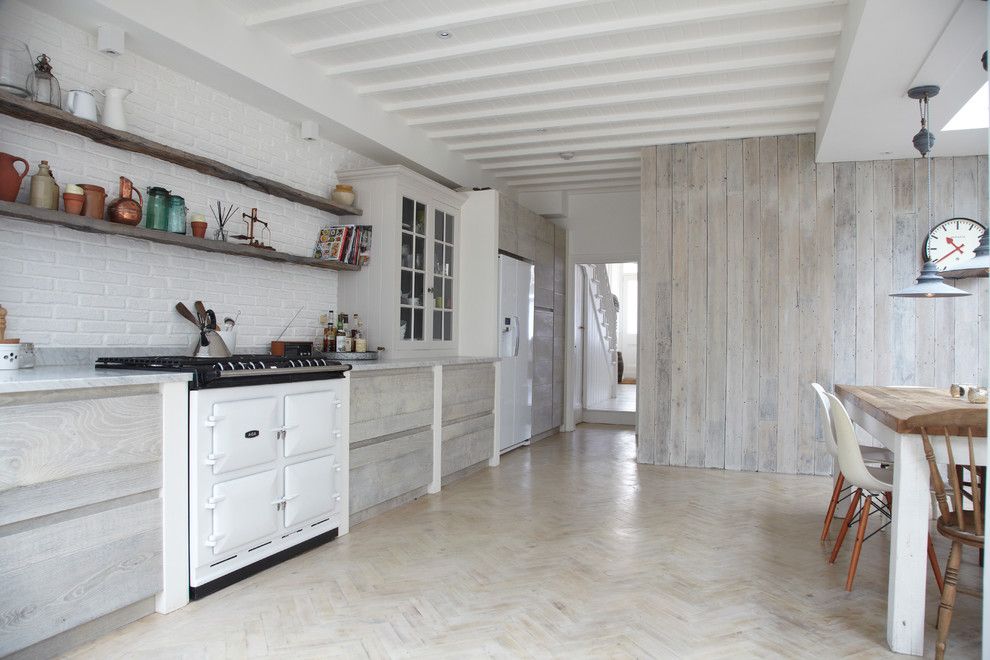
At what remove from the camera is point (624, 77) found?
4391 millimetres

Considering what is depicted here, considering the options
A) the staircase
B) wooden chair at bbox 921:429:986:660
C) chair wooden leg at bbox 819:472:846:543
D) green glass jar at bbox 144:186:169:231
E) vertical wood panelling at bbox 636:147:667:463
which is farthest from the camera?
the staircase

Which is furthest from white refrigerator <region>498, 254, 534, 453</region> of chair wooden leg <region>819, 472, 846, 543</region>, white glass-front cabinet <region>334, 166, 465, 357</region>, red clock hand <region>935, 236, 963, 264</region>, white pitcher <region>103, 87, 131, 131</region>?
red clock hand <region>935, 236, 963, 264</region>

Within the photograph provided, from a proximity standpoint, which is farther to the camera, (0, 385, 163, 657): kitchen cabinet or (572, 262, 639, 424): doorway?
(572, 262, 639, 424): doorway

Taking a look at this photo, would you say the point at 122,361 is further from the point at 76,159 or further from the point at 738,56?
the point at 738,56

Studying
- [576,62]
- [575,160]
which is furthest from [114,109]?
[575,160]

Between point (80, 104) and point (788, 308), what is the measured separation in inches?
201

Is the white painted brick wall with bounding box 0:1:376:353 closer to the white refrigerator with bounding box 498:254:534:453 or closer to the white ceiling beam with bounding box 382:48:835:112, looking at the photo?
the white ceiling beam with bounding box 382:48:835:112

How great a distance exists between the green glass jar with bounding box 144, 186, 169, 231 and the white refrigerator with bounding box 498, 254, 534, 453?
311 cm

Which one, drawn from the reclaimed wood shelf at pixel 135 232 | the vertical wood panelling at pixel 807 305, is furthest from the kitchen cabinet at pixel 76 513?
the vertical wood panelling at pixel 807 305

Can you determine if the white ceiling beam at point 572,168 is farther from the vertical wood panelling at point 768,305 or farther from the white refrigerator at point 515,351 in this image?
the vertical wood panelling at point 768,305

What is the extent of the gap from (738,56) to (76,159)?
12.4 ft

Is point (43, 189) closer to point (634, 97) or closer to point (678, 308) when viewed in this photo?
point (634, 97)

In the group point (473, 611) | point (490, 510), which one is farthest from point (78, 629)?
point (490, 510)

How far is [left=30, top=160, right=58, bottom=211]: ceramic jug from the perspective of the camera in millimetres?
2751
